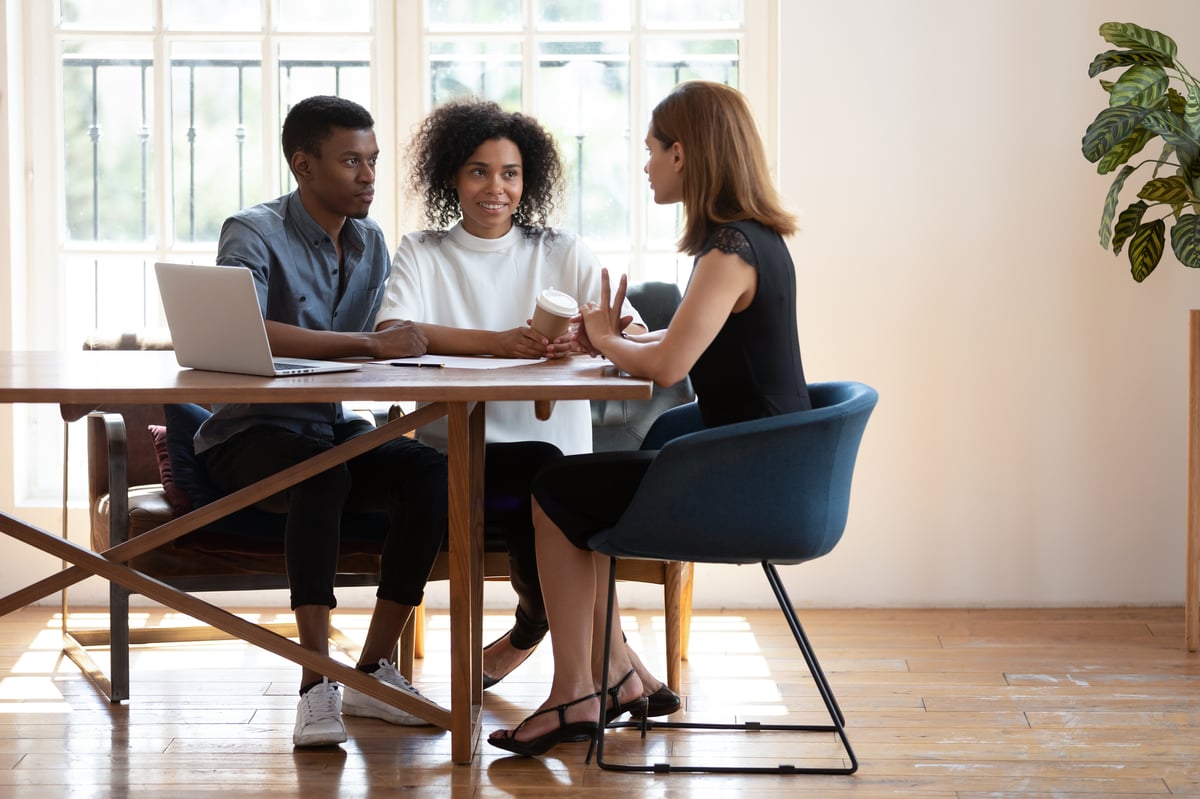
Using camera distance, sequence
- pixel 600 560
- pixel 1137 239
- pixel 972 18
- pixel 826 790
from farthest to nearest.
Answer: pixel 972 18, pixel 1137 239, pixel 600 560, pixel 826 790

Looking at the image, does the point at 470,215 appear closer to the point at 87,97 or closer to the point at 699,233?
the point at 699,233

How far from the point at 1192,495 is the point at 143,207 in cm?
314

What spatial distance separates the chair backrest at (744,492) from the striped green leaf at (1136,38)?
1525mm

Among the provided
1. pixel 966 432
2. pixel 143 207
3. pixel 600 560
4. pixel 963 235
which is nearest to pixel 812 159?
pixel 963 235

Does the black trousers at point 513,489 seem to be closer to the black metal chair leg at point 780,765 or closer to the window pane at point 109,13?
the black metal chair leg at point 780,765

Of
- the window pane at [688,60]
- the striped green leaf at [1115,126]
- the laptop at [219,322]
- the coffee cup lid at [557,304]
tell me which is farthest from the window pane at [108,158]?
the striped green leaf at [1115,126]

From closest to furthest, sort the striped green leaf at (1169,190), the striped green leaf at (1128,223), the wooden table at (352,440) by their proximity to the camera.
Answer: the wooden table at (352,440) → the striped green leaf at (1169,190) → the striped green leaf at (1128,223)

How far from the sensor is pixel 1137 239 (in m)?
3.44

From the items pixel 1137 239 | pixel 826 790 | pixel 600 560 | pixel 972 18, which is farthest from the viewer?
pixel 972 18

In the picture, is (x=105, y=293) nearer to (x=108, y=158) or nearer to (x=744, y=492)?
(x=108, y=158)

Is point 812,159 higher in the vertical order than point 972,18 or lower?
lower

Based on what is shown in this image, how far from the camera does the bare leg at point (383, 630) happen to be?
267 centimetres

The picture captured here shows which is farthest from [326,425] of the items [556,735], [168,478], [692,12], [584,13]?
[692,12]

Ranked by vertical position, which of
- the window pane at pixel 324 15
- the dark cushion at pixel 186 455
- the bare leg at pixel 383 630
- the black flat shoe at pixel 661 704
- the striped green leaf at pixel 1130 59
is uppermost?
the window pane at pixel 324 15
